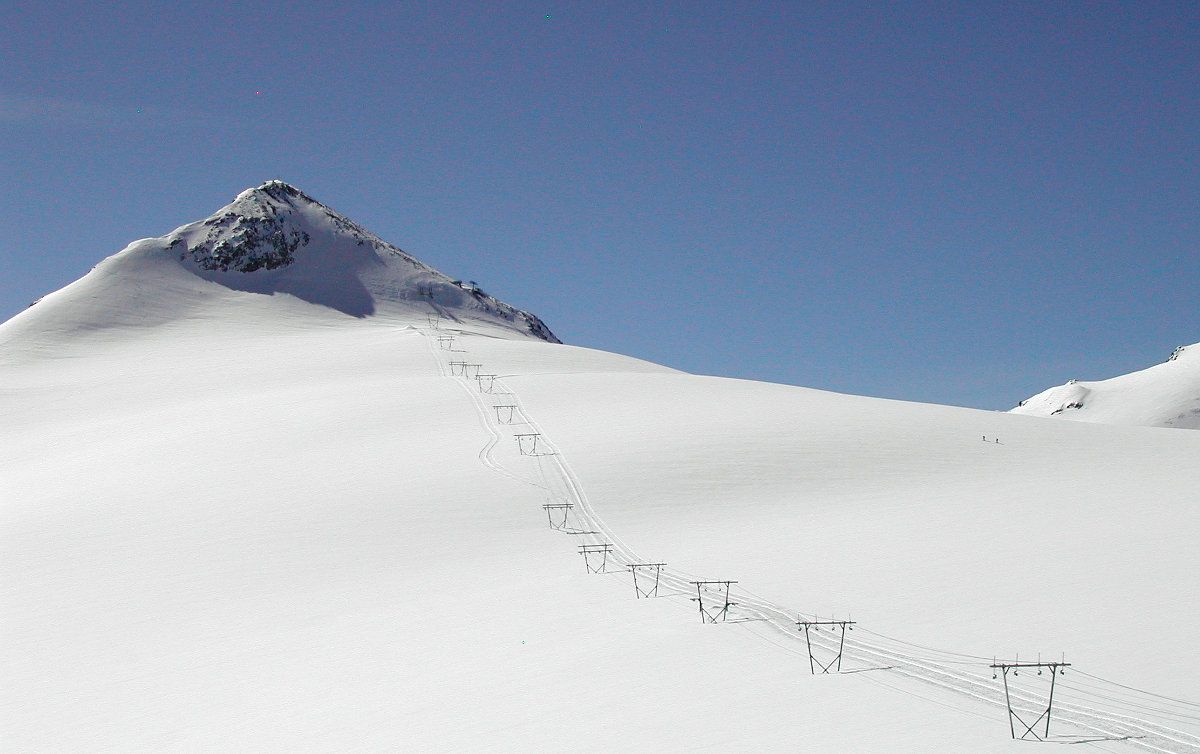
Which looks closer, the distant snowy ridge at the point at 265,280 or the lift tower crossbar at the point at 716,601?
the lift tower crossbar at the point at 716,601

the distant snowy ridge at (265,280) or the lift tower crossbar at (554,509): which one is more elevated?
the distant snowy ridge at (265,280)

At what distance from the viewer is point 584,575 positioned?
22.1 m

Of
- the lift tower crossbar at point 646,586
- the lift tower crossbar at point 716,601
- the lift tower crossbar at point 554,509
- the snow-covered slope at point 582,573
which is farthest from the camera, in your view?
the lift tower crossbar at point 554,509

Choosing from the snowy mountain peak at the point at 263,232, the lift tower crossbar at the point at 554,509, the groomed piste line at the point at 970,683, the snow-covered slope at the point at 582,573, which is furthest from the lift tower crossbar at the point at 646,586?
the snowy mountain peak at the point at 263,232

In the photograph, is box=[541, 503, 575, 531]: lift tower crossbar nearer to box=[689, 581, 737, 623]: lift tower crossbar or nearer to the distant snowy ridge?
box=[689, 581, 737, 623]: lift tower crossbar

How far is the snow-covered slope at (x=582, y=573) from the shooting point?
1369 centimetres

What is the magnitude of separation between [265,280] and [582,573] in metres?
109

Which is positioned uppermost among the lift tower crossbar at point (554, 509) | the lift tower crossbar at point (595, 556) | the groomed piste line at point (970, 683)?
the lift tower crossbar at point (554, 509)

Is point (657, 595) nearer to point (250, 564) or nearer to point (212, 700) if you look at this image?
point (212, 700)

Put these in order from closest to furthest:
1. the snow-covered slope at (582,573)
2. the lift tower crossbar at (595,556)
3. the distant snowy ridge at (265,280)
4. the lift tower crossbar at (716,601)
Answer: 1. the snow-covered slope at (582,573)
2. the lift tower crossbar at (716,601)
3. the lift tower crossbar at (595,556)
4. the distant snowy ridge at (265,280)

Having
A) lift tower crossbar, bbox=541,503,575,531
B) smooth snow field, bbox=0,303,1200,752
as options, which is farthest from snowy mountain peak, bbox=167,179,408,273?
lift tower crossbar, bbox=541,503,575,531

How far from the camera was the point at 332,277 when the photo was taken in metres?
125

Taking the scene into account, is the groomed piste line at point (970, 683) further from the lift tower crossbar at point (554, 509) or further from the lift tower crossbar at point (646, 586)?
the lift tower crossbar at point (554, 509)

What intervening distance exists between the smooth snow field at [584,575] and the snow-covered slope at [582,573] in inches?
4.0
